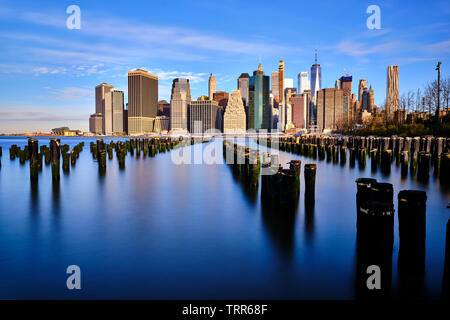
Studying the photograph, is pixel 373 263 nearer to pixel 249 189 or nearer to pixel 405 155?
pixel 249 189

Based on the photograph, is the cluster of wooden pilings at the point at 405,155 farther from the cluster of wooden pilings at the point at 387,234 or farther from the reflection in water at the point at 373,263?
the reflection in water at the point at 373,263

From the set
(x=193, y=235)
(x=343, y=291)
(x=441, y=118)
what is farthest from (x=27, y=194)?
(x=441, y=118)

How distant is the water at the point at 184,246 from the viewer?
15.2 ft

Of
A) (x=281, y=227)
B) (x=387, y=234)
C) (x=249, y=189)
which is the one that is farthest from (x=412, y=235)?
(x=249, y=189)

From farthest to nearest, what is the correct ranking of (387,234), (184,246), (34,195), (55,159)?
(55,159) < (34,195) < (184,246) < (387,234)

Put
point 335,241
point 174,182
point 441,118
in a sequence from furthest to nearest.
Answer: point 441,118 → point 174,182 → point 335,241

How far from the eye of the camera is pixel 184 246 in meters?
6.48

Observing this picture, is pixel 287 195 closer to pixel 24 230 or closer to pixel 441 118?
pixel 24 230

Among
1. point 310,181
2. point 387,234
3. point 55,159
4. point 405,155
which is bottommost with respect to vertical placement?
point 387,234

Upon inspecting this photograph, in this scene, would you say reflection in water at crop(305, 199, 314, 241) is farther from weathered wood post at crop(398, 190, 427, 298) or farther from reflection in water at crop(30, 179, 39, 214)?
reflection in water at crop(30, 179, 39, 214)

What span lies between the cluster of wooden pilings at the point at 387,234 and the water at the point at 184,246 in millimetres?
193

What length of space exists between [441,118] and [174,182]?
38.0 metres

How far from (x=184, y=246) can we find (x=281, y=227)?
2344 mm
